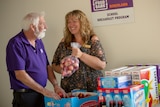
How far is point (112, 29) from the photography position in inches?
92.6

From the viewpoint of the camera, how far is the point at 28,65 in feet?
6.88

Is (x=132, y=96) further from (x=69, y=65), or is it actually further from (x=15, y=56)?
(x=15, y=56)

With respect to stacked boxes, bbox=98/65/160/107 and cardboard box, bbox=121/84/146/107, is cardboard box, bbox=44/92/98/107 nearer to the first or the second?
stacked boxes, bbox=98/65/160/107

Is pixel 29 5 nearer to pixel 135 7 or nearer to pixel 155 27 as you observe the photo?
pixel 135 7

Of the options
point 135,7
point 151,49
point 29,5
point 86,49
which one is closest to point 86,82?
point 86,49

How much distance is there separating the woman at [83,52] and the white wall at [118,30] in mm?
211

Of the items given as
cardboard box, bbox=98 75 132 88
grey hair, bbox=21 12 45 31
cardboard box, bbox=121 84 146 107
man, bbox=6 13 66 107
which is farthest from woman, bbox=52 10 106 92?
cardboard box, bbox=121 84 146 107

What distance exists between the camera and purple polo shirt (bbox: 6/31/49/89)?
203 cm

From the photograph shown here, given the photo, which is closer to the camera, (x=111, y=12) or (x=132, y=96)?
(x=132, y=96)

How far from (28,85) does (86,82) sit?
0.49 meters

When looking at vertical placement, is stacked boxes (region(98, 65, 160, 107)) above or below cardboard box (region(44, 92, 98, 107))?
above

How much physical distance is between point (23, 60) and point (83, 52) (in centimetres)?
50

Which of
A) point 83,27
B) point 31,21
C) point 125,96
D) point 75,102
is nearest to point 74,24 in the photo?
point 83,27

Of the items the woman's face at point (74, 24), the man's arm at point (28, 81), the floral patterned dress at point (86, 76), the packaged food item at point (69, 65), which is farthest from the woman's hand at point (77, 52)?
the man's arm at point (28, 81)
